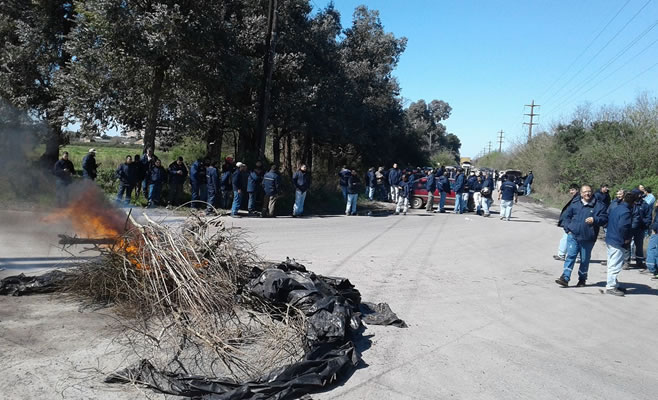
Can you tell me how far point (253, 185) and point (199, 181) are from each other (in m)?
2.16

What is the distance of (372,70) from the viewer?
32094 mm

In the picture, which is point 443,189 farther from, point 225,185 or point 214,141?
point 214,141

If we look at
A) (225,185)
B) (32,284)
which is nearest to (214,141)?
(225,185)

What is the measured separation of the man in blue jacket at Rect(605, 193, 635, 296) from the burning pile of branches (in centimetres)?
599

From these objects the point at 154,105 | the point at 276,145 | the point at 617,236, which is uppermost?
the point at 154,105

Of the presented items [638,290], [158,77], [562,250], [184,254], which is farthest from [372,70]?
[184,254]

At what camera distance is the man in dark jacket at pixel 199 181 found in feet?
53.3

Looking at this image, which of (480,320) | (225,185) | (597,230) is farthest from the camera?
(225,185)

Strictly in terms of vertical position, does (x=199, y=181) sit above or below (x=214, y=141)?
below

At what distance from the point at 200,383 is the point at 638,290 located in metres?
8.58

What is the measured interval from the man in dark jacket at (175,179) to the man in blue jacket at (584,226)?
1193 cm

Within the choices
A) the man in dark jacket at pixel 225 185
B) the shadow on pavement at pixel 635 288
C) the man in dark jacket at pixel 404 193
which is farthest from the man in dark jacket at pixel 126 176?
the shadow on pavement at pixel 635 288

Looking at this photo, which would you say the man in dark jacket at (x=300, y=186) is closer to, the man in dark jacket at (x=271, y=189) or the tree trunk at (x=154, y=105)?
the man in dark jacket at (x=271, y=189)

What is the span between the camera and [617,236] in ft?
26.9
